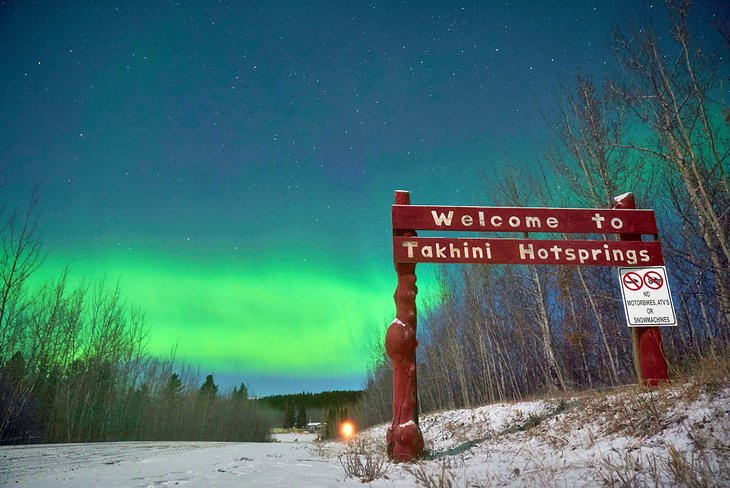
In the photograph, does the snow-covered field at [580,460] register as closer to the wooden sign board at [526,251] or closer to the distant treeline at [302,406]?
the wooden sign board at [526,251]

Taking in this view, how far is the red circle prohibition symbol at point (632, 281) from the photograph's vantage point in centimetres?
713

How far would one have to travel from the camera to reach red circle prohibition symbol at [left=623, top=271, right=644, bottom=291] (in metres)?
7.13

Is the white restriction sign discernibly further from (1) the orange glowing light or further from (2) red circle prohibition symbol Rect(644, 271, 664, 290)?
(1) the orange glowing light

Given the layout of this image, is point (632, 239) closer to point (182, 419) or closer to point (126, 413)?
point (126, 413)

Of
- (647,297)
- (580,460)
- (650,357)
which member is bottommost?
(580,460)

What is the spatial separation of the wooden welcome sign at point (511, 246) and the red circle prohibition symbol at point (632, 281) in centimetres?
21

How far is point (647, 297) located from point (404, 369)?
4.78 metres

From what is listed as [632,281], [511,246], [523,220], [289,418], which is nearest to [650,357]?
[632,281]

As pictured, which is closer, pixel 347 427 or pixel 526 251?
pixel 526 251

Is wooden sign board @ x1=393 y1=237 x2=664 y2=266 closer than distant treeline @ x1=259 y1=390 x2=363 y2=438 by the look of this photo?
Yes

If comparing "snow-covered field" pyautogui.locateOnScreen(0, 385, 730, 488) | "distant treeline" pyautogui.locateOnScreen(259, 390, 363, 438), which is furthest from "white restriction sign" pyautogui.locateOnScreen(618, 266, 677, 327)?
"distant treeline" pyautogui.locateOnScreen(259, 390, 363, 438)

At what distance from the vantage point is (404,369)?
632 centimetres

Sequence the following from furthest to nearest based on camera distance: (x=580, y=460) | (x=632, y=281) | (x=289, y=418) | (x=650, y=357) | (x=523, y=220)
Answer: (x=289, y=418) → (x=523, y=220) → (x=632, y=281) → (x=650, y=357) → (x=580, y=460)

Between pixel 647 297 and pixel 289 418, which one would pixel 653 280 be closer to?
pixel 647 297
